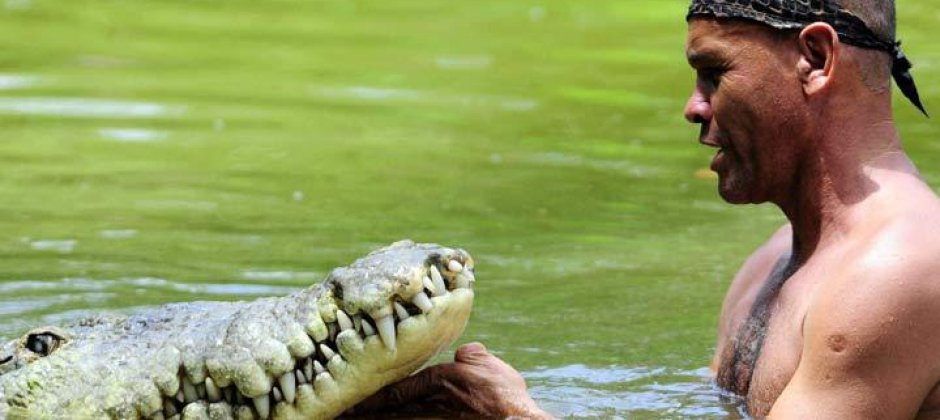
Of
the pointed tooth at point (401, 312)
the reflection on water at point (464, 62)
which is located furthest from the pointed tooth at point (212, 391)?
the reflection on water at point (464, 62)

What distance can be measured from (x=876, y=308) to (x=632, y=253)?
12.1 ft

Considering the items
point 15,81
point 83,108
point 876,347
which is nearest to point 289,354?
point 876,347

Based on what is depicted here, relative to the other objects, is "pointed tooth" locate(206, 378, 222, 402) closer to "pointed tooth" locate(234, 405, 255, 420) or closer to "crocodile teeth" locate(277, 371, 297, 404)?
"pointed tooth" locate(234, 405, 255, 420)

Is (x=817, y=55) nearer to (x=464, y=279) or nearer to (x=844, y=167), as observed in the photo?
(x=844, y=167)

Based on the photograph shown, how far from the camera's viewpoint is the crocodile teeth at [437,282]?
4.66 meters

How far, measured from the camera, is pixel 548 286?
803 cm

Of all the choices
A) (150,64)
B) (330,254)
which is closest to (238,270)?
(330,254)

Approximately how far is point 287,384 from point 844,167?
177 centimetres

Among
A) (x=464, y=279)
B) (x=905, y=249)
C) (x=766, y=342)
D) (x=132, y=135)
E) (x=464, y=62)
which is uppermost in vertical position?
(x=464, y=279)

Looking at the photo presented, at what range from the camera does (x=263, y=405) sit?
471 centimetres

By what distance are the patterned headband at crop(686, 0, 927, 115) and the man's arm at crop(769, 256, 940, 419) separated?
0.75m

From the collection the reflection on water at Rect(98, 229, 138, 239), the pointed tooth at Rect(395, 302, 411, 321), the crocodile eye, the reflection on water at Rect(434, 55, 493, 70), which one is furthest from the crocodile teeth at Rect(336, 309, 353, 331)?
the reflection on water at Rect(434, 55, 493, 70)

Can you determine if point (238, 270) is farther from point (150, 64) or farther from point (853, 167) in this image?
point (150, 64)

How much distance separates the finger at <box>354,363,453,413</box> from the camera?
17.2 ft
